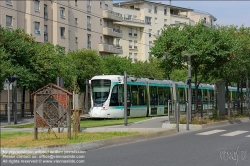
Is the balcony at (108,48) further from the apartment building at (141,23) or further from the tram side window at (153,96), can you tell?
the tram side window at (153,96)

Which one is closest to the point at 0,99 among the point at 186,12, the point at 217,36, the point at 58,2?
the point at 58,2

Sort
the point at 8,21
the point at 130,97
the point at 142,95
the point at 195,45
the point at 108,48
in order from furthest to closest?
the point at 108,48 < the point at 8,21 < the point at 142,95 < the point at 130,97 < the point at 195,45

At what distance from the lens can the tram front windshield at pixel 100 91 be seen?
32469mm

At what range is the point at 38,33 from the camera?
2087 inches

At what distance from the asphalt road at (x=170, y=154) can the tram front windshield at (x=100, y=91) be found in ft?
48.7

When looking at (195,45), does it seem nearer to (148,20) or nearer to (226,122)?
(226,122)

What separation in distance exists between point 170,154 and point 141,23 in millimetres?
72028

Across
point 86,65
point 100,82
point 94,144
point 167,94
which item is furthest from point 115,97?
point 86,65

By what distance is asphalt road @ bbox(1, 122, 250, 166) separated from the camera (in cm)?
1200

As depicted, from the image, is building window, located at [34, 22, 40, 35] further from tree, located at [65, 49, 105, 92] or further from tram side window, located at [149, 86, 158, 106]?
tram side window, located at [149, 86, 158, 106]

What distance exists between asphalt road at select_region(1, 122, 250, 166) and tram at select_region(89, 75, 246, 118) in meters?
12.0

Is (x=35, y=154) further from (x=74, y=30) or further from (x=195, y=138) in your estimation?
(x=74, y=30)

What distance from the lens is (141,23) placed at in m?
84.6

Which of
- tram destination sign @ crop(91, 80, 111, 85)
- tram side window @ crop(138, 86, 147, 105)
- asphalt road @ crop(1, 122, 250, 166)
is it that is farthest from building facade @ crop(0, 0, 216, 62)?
asphalt road @ crop(1, 122, 250, 166)
